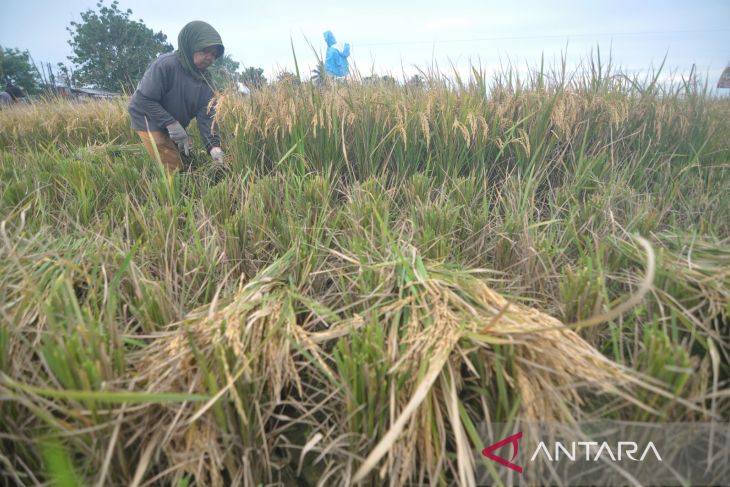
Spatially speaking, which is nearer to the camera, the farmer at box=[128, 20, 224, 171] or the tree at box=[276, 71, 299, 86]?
the tree at box=[276, 71, 299, 86]

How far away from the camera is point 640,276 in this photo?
121cm

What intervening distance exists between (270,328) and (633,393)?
Result: 35.3 inches

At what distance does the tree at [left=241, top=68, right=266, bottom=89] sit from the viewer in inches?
117

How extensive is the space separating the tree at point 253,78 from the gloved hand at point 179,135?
0.72 metres

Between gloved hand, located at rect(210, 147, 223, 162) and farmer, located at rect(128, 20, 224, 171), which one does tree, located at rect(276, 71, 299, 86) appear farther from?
farmer, located at rect(128, 20, 224, 171)

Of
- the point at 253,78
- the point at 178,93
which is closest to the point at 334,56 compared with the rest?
the point at 178,93

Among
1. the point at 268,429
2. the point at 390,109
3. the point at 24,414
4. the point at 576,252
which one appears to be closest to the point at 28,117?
the point at 390,109

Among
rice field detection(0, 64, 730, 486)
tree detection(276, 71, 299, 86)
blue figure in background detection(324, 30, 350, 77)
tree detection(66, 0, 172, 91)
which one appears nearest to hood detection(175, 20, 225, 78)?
tree detection(276, 71, 299, 86)

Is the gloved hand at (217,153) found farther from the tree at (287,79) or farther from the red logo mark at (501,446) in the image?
the red logo mark at (501,446)

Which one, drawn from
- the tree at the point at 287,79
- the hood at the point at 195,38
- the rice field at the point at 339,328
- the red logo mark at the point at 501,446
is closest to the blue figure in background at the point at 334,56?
the hood at the point at 195,38

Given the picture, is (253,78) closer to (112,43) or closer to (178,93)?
(178,93)

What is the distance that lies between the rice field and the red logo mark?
0.13 feet

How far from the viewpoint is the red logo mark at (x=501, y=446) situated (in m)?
0.86

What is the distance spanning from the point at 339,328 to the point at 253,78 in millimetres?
2759
